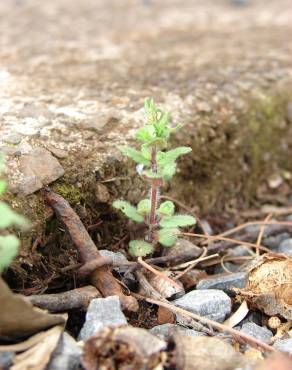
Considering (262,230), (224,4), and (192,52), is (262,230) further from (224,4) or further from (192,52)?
(224,4)

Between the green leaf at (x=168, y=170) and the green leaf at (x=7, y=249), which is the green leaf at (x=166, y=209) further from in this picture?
the green leaf at (x=7, y=249)

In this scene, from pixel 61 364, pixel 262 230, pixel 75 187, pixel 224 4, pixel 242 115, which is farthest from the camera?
pixel 224 4

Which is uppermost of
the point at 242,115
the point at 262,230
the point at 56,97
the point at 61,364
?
the point at 56,97

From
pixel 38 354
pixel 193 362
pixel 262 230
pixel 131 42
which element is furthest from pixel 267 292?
pixel 131 42

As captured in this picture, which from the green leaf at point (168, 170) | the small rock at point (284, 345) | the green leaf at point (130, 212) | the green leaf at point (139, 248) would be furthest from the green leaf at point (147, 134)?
the small rock at point (284, 345)

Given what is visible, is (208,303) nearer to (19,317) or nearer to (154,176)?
(154,176)

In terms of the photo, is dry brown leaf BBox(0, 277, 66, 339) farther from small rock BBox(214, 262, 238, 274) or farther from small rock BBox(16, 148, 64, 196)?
small rock BBox(214, 262, 238, 274)
